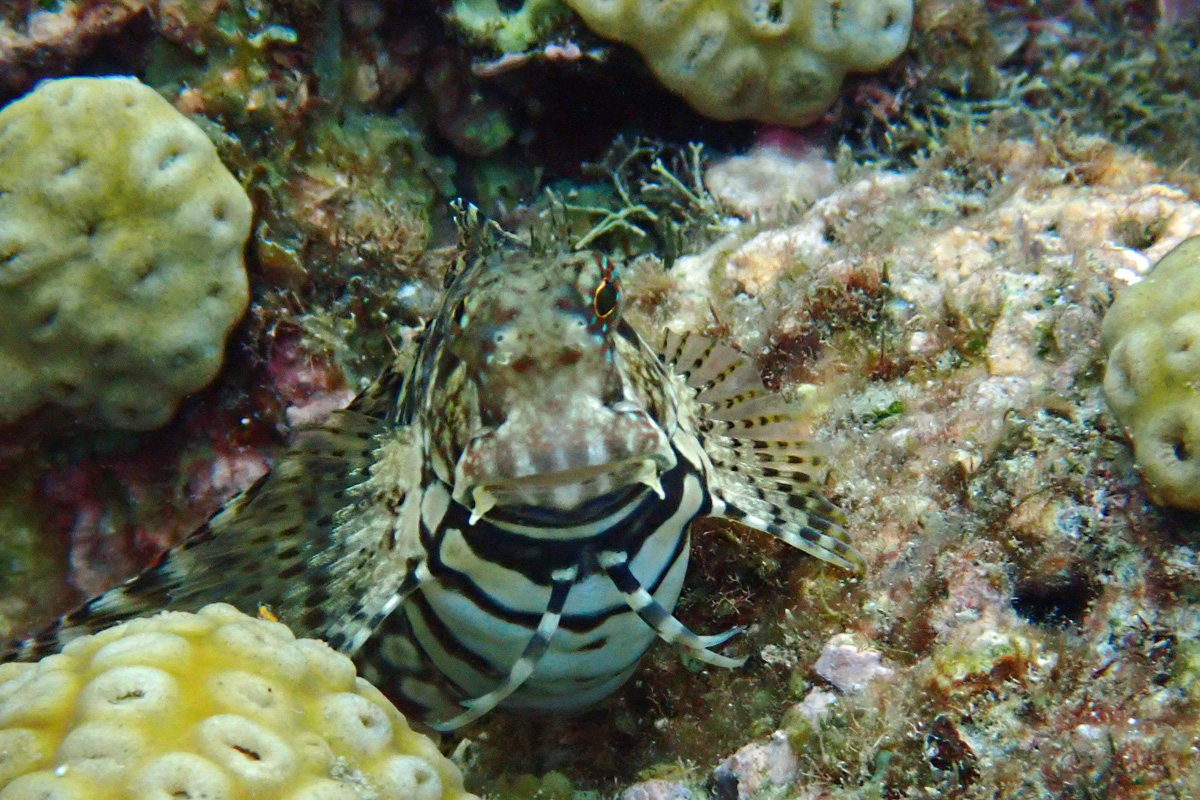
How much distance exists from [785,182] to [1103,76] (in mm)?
2998

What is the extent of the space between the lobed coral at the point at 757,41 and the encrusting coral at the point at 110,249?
8.52 feet

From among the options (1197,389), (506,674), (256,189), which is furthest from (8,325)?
(1197,389)

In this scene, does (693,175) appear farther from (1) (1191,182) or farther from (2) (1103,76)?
(2) (1103,76)

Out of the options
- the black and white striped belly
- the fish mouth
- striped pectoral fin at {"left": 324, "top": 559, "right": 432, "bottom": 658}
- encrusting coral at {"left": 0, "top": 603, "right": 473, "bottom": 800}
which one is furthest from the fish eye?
encrusting coral at {"left": 0, "top": 603, "right": 473, "bottom": 800}

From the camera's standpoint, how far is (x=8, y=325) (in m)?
4.24

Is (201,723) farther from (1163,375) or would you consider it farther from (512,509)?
(1163,375)

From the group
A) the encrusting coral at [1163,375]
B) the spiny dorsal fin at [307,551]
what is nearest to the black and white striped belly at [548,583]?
the spiny dorsal fin at [307,551]

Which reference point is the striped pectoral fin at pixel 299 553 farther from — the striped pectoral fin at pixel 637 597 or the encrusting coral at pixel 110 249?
the encrusting coral at pixel 110 249

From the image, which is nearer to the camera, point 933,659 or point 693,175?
point 933,659

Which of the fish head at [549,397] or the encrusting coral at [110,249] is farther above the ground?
the fish head at [549,397]

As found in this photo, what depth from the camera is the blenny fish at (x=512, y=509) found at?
262 cm

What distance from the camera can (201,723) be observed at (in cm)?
209

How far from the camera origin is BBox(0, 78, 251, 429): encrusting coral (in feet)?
13.1

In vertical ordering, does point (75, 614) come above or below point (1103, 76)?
below
